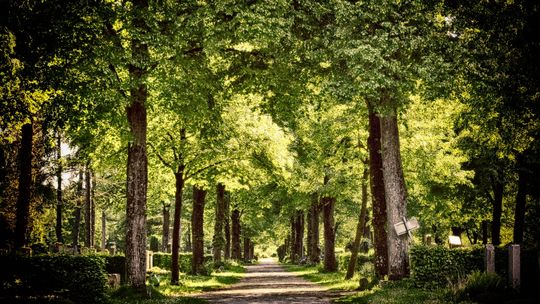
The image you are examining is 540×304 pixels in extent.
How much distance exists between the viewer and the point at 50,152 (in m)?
29.5

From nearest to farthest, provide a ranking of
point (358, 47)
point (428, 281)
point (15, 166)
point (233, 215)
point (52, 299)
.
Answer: point (52, 299) < point (358, 47) < point (428, 281) < point (15, 166) < point (233, 215)

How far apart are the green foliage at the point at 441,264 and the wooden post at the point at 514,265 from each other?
1359mm

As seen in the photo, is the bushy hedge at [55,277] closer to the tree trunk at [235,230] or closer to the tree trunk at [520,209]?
the tree trunk at [520,209]

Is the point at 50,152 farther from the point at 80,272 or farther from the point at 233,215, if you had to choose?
the point at 233,215

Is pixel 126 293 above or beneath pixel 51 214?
beneath

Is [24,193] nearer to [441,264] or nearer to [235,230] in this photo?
[441,264]

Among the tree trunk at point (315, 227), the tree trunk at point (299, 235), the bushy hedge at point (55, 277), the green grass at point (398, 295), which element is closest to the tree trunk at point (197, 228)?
the tree trunk at point (315, 227)

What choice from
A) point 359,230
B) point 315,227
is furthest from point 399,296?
point 315,227

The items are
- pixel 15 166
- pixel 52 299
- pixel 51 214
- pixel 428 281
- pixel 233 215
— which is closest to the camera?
pixel 52 299

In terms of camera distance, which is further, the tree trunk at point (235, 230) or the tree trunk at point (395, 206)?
the tree trunk at point (235, 230)

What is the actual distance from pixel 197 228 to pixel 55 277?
1458cm

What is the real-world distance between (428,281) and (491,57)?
7331 mm

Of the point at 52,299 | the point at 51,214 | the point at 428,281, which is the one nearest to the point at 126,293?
the point at 52,299

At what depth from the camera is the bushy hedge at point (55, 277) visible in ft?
42.2
